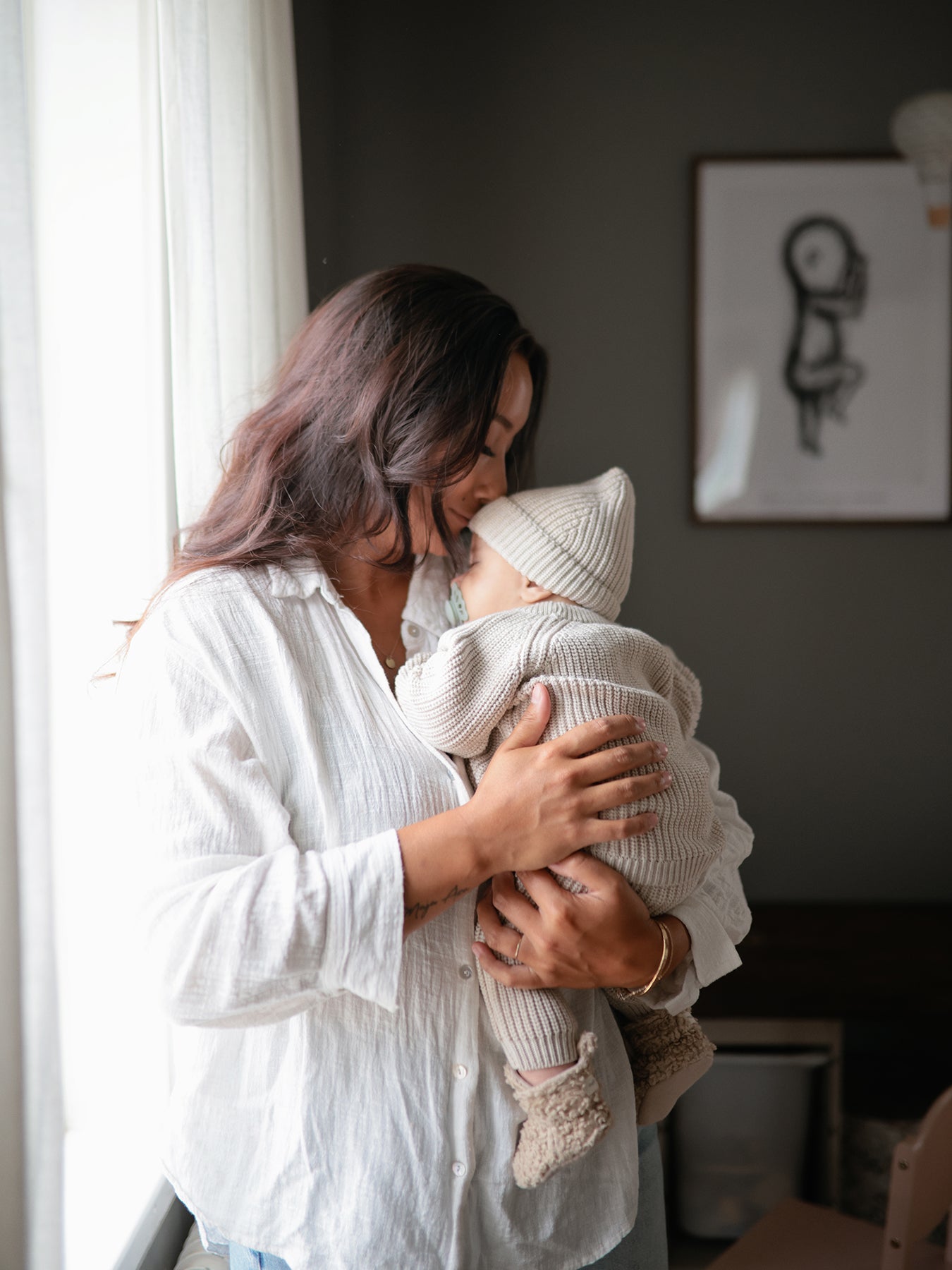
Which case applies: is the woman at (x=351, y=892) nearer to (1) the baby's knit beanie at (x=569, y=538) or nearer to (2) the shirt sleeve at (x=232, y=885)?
(2) the shirt sleeve at (x=232, y=885)

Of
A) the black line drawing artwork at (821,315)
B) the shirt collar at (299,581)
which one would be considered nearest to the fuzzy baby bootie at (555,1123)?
the shirt collar at (299,581)

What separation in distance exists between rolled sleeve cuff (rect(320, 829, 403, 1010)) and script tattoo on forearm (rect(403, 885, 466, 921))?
0.02 metres

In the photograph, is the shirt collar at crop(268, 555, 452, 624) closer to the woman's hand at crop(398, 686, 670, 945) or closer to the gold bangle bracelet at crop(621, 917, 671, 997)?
the woman's hand at crop(398, 686, 670, 945)

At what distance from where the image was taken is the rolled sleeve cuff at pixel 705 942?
3.40 ft

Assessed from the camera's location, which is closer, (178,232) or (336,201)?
(178,232)

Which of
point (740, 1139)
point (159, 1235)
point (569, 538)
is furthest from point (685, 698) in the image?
point (740, 1139)

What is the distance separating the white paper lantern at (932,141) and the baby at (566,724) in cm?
132

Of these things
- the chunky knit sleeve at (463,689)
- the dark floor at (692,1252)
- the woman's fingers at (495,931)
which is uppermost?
the chunky knit sleeve at (463,689)

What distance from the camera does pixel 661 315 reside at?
2.43m

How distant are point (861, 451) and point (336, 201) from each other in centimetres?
141

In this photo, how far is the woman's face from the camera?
3.78 ft

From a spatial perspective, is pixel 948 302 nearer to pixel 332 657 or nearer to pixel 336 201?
pixel 336 201

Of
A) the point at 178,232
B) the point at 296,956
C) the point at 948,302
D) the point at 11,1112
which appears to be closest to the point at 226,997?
the point at 296,956

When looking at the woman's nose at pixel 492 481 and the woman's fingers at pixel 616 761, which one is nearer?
the woman's fingers at pixel 616 761
